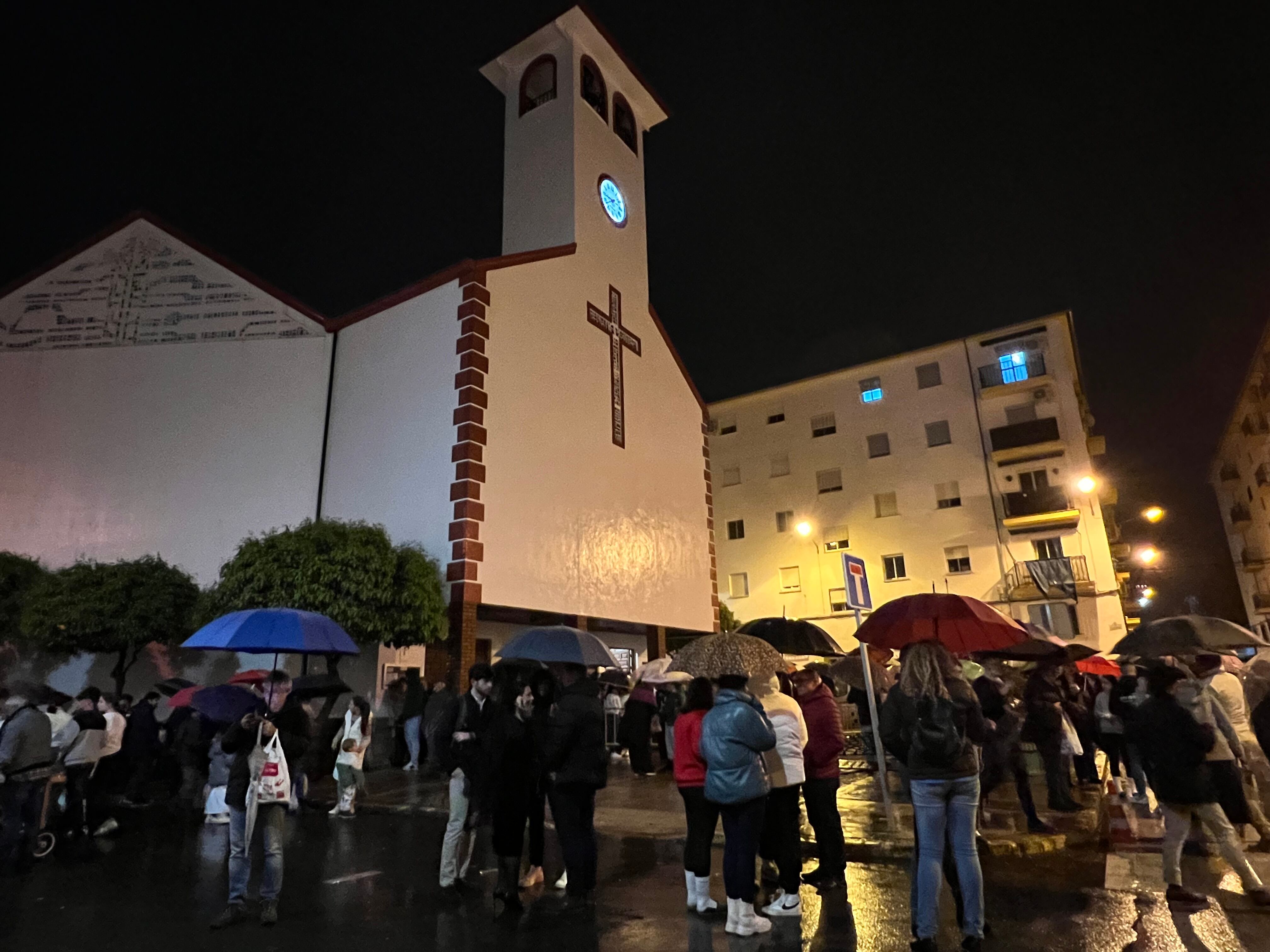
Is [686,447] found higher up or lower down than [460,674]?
higher up

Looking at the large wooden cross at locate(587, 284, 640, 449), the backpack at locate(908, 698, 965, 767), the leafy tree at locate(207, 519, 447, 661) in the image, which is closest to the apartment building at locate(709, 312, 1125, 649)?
the large wooden cross at locate(587, 284, 640, 449)

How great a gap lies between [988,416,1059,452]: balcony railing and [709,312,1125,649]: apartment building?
0.06 meters

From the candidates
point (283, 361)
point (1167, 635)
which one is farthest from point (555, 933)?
point (283, 361)

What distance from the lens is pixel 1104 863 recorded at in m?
7.11

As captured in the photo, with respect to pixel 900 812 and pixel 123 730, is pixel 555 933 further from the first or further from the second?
pixel 123 730

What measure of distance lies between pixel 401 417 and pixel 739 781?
1232cm

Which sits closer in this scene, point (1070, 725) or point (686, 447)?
point (1070, 725)

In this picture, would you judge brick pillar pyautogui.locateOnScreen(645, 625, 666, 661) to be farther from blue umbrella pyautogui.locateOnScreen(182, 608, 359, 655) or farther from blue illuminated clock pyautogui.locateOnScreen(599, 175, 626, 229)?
blue umbrella pyautogui.locateOnScreen(182, 608, 359, 655)

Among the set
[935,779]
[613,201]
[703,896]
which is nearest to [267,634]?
[703,896]

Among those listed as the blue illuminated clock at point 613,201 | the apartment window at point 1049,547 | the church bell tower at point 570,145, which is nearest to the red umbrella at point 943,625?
the church bell tower at point 570,145

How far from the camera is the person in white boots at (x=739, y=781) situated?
5301 millimetres

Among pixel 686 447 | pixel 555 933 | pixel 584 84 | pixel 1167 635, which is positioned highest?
pixel 584 84

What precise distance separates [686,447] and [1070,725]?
490 inches

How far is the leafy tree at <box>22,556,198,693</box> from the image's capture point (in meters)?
13.7
